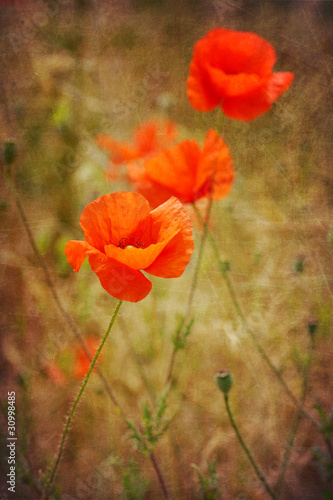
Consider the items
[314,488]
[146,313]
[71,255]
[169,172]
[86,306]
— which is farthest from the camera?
[146,313]

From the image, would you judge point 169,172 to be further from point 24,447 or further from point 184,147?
point 24,447

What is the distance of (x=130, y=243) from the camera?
0.86 metres

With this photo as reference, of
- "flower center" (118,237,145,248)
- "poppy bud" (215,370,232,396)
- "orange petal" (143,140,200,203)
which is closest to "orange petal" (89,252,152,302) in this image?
"flower center" (118,237,145,248)

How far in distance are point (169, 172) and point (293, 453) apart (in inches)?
41.0

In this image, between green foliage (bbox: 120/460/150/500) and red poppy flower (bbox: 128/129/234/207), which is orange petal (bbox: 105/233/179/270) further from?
green foliage (bbox: 120/460/150/500)

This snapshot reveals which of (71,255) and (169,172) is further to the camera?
(169,172)

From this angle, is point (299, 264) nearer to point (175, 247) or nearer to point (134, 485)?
point (175, 247)

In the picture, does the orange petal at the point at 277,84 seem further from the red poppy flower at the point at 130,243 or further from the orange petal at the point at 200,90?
the red poppy flower at the point at 130,243

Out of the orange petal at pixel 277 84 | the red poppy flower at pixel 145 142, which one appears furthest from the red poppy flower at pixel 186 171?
the red poppy flower at pixel 145 142

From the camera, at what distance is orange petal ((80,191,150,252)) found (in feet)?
2.57

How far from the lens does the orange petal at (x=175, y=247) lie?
2.49 ft

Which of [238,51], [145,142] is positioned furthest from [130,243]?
[145,142]

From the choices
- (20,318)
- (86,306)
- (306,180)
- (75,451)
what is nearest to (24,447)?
(75,451)

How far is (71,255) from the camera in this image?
0.75 m
